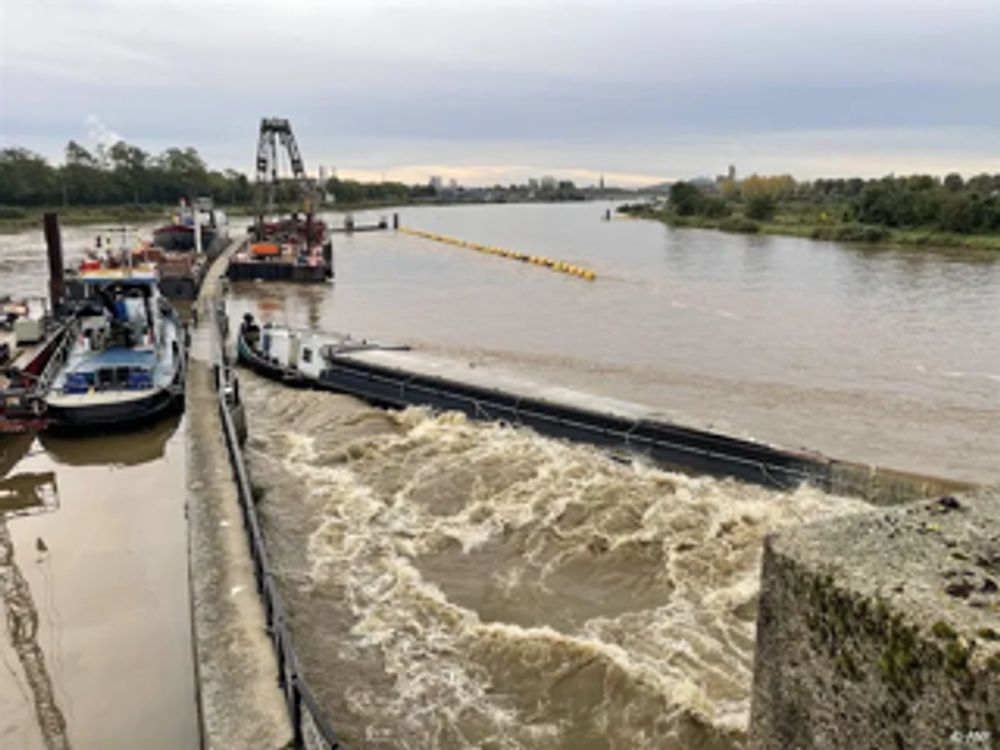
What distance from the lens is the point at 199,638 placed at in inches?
337

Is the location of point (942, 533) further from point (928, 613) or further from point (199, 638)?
point (199, 638)

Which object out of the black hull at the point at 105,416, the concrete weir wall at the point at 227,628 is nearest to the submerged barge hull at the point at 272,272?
the black hull at the point at 105,416

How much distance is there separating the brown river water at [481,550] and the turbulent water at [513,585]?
4 centimetres

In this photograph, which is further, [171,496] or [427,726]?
[171,496]

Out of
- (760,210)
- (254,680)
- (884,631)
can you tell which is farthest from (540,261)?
(884,631)

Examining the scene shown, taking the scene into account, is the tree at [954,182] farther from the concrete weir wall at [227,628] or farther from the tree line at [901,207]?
the concrete weir wall at [227,628]

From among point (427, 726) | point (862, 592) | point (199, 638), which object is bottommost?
point (427, 726)

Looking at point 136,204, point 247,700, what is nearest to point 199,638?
point 247,700

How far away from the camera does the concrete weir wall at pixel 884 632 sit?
304 centimetres

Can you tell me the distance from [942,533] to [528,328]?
1379 inches

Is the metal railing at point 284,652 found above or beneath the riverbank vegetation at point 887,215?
beneath

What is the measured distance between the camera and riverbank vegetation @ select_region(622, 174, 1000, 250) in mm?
79500

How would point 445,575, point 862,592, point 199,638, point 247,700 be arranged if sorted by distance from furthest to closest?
point 445,575, point 199,638, point 247,700, point 862,592

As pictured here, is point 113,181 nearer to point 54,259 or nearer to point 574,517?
point 54,259
